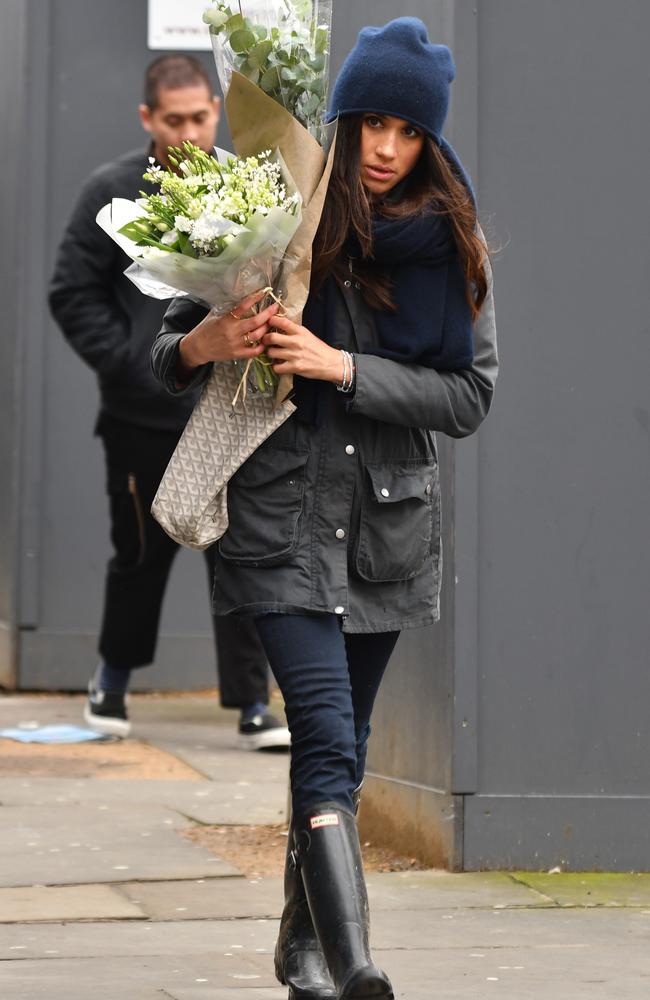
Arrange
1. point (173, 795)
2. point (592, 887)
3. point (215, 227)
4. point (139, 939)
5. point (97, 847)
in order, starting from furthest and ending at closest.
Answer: point (173, 795)
point (97, 847)
point (592, 887)
point (139, 939)
point (215, 227)

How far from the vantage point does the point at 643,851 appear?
546 centimetres

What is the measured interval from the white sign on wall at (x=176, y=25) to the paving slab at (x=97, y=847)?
367 cm

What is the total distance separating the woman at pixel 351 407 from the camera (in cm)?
389

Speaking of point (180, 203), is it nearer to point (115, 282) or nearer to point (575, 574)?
point (575, 574)

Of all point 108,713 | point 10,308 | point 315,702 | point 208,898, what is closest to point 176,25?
point 10,308

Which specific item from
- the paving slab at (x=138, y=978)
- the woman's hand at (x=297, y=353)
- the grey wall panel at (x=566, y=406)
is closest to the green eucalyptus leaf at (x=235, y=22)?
the woman's hand at (x=297, y=353)

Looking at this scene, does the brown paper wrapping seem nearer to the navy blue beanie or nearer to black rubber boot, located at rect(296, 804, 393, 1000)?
the navy blue beanie

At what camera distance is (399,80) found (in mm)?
3980

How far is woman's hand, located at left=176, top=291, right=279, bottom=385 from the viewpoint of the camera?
12.6 ft

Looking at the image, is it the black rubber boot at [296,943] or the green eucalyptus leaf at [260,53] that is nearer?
the green eucalyptus leaf at [260,53]

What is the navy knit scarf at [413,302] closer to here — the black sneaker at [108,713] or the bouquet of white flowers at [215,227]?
the bouquet of white flowers at [215,227]

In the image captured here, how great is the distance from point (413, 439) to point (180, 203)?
2.41 feet

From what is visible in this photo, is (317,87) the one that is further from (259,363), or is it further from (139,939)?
(139,939)

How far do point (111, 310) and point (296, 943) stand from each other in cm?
369
